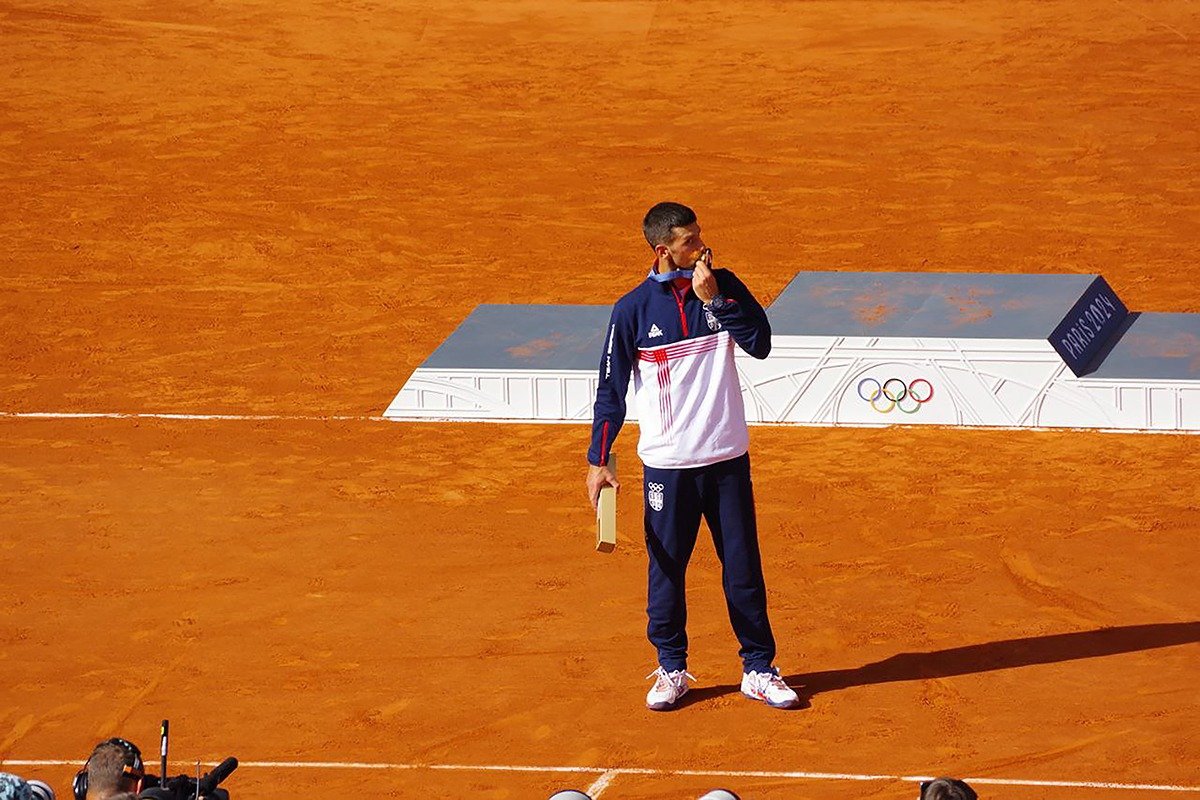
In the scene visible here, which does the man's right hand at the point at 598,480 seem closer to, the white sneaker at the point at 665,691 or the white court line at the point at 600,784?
the white sneaker at the point at 665,691

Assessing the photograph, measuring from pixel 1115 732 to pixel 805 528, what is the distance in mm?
3391

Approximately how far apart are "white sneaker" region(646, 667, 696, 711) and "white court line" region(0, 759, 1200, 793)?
2.08 ft

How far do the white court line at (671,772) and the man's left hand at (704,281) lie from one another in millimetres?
2106

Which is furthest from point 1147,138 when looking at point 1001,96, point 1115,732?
point 1115,732

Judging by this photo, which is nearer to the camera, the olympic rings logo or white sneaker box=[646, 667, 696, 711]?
white sneaker box=[646, 667, 696, 711]

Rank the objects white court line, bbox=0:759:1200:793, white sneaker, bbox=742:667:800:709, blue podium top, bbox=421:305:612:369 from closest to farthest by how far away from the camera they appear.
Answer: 1. white court line, bbox=0:759:1200:793
2. white sneaker, bbox=742:667:800:709
3. blue podium top, bbox=421:305:612:369

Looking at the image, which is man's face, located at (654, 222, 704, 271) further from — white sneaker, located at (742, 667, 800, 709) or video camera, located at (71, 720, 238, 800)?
video camera, located at (71, 720, 238, 800)

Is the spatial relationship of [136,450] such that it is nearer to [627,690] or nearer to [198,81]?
[627,690]

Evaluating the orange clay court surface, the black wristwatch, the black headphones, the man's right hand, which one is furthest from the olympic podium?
the black headphones

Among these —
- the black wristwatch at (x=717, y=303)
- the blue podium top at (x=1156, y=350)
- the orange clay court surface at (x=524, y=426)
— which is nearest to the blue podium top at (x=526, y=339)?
the orange clay court surface at (x=524, y=426)

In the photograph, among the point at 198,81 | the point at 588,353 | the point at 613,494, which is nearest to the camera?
the point at 613,494

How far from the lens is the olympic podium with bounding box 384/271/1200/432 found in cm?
1331

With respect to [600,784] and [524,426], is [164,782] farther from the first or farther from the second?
[524,426]

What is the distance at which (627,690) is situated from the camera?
9.06m
